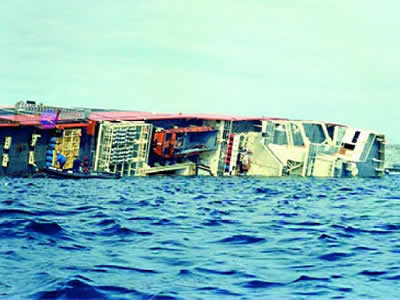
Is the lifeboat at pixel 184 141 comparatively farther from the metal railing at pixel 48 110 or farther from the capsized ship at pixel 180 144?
the metal railing at pixel 48 110

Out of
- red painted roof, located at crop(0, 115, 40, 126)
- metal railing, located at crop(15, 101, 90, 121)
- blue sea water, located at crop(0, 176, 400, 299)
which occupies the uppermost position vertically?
metal railing, located at crop(15, 101, 90, 121)

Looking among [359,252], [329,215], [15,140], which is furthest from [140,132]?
[359,252]

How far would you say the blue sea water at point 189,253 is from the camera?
9.91m

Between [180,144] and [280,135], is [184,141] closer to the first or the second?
[180,144]

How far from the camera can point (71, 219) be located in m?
17.0

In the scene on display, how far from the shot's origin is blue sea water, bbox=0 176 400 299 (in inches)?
390

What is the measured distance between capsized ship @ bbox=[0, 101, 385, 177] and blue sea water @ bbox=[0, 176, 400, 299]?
27.1 m

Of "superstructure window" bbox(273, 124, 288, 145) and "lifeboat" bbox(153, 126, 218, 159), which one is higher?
"superstructure window" bbox(273, 124, 288, 145)

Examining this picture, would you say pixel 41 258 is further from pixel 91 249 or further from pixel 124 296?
pixel 124 296

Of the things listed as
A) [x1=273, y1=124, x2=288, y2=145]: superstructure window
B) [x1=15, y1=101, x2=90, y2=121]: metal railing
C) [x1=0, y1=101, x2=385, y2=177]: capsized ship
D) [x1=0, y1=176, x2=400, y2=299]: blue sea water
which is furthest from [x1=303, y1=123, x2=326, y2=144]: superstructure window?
[x1=0, y1=176, x2=400, y2=299]: blue sea water

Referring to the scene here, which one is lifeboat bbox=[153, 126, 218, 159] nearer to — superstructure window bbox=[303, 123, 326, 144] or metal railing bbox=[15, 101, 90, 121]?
metal railing bbox=[15, 101, 90, 121]

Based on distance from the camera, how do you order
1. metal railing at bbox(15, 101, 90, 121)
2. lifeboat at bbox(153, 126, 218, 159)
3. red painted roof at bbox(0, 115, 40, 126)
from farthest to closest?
lifeboat at bbox(153, 126, 218, 159), metal railing at bbox(15, 101, 90, 121), red painted roof at bbox(0, 115, 40, 126)

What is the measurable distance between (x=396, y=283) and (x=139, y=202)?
1449 centimetres

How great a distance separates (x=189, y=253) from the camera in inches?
512
